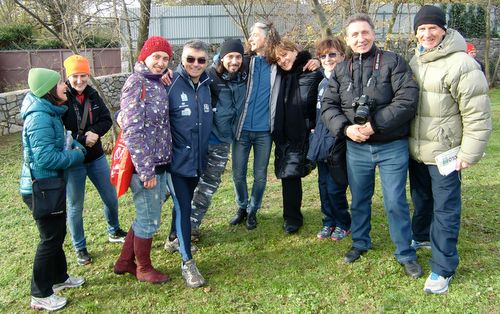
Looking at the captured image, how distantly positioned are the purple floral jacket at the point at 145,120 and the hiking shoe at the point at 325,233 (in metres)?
1.79

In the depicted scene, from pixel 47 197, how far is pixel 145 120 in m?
0.86

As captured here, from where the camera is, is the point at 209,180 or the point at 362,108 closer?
the point at 362,108

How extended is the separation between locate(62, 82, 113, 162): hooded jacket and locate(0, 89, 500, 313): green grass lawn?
3.32 ft

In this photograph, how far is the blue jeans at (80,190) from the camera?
154 inches

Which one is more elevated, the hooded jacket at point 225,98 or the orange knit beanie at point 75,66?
the orange knit beanie at point 75,66

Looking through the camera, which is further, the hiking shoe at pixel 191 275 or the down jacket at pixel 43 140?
the hiking shoe at pixel 191 275

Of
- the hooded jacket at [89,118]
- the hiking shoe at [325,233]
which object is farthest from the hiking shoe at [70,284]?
the hiking shoe at [325,233]

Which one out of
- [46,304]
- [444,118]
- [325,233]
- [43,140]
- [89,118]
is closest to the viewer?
[43,140]

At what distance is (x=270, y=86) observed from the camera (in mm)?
4246

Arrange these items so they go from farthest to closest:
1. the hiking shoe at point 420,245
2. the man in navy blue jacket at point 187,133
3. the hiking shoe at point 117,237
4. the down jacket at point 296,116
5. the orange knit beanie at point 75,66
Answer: the hiking shoe at point 117,237 < the down jacket at point 296,116 < the hiking shoe at point 420,245 < the orange knit beanie at point 75,66 < the man in navy blue jacket at point 187,133

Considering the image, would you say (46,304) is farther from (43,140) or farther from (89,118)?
(89,118)

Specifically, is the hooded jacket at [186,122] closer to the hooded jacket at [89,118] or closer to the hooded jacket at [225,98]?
the hooded jacket at [225,98]

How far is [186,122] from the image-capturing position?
3.55 m

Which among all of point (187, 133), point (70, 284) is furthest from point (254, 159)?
point (70, 284)
